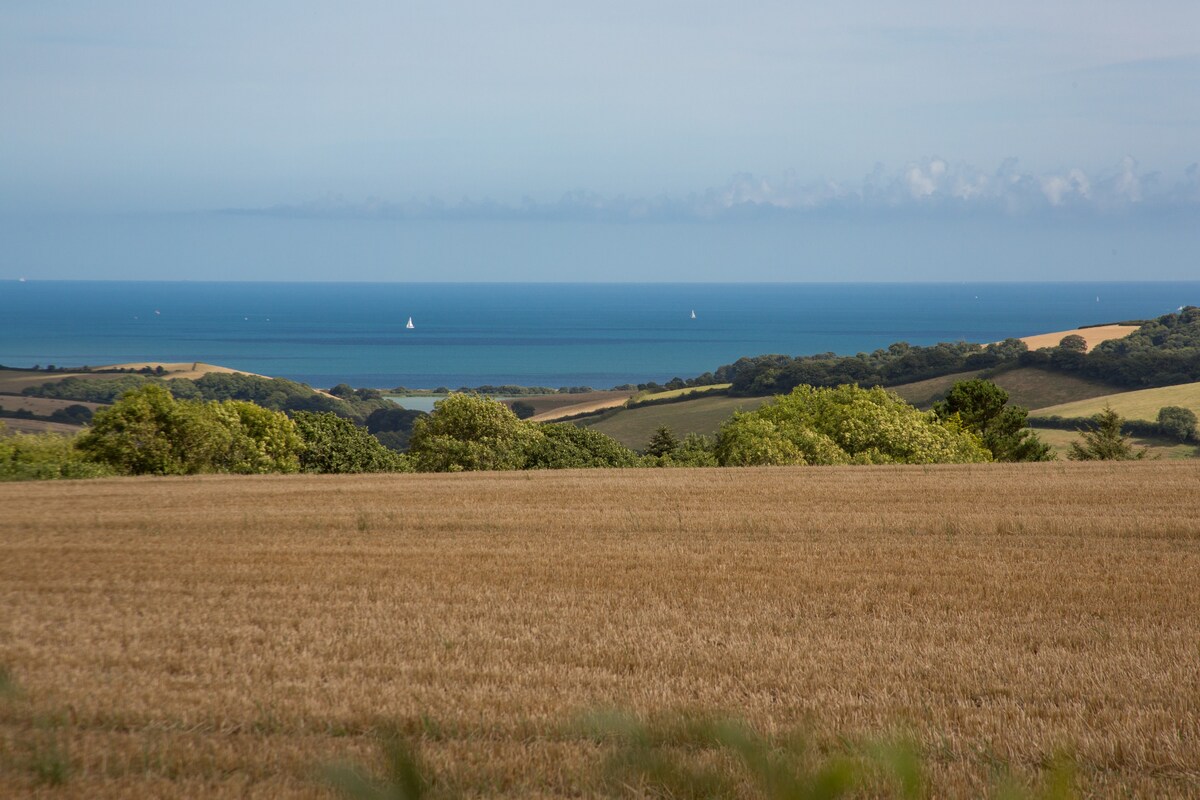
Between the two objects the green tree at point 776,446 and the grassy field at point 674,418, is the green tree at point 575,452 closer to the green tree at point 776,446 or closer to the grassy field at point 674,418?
the green tree at point 776,446

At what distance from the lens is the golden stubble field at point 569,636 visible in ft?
22.7

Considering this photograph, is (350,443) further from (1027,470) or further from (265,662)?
(265,662)

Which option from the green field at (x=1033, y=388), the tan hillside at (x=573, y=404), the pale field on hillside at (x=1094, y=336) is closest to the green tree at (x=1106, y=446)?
the green field at (x=1033, y=388)

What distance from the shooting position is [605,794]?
598cm

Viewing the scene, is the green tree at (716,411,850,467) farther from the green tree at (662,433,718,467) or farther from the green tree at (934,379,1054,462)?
the green tree at (934,379,1054,462)

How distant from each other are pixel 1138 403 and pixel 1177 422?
10.2m

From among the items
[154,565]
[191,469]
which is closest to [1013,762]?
[154,565]

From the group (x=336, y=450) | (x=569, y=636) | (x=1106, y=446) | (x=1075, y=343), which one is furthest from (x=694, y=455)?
(x=1075, y=343)

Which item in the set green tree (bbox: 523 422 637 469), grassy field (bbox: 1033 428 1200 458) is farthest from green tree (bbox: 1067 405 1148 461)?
green tree (bbox: 523 422 637 469)

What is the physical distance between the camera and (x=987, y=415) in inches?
2477

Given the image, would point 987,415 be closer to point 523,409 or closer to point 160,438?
point 160,438

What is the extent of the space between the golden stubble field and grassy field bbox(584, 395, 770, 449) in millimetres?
78628

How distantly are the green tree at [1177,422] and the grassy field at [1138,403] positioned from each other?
4.59 feet

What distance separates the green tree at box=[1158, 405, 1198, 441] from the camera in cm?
8000
